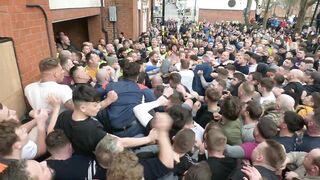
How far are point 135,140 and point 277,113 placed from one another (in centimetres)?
226

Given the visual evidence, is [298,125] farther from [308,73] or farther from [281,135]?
[308,73]

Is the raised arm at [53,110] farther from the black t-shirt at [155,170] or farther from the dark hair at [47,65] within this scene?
the black t-shirt at [155,170]

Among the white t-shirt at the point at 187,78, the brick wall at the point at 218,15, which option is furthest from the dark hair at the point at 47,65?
the brick wall at the point at 218,15

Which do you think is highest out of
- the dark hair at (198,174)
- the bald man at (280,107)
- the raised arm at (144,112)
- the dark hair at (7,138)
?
the dark hair at (7,138)

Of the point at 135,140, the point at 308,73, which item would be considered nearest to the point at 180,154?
the point at 135,140

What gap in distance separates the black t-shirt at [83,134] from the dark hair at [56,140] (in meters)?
0.10

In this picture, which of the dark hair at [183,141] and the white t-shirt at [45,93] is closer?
the dark hair at [183,141]

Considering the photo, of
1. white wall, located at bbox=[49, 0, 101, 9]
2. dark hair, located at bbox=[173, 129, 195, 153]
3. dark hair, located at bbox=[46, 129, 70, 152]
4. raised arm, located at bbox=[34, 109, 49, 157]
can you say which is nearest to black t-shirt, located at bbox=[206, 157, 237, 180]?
dark hair, located at bbox=[173, 129, 195, 153]

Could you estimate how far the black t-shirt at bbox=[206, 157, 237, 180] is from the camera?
279 centimetres

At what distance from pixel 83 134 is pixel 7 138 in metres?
0.62

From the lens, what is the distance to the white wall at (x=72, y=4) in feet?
23.5

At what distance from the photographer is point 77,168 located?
268 cm

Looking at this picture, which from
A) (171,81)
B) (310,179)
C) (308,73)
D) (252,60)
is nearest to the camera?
(310,179)

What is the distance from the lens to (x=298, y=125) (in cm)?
344
